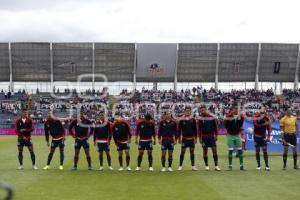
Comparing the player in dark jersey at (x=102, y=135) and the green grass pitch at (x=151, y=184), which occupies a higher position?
the player in dark jersey at (x=102, y=135)

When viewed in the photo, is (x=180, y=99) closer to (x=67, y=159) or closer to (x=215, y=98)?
(x=215, y=98)

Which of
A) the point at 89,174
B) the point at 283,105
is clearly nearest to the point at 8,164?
the point at 89,174

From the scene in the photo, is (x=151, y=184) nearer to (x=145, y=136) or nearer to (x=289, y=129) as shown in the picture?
(x=145, y=136)

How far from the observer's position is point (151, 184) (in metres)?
15.9

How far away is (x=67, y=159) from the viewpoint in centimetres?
2469

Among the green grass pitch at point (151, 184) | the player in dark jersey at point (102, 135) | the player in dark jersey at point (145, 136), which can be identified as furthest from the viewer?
the player in dark jersey at point (102, 135)

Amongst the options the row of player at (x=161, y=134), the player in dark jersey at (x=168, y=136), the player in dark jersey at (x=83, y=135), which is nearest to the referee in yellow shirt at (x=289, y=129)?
the row of player at (x=161, y=134)

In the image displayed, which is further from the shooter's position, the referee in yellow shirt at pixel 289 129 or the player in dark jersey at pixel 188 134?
the referee in yellow shirt at pixel 289 129

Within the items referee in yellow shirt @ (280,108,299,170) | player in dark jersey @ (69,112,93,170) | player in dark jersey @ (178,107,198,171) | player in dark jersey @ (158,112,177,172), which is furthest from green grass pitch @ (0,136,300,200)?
referee in yellow shirt @ (280,108,299,170)

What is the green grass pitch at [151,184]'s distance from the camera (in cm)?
1391

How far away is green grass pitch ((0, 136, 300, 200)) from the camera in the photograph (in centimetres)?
1391

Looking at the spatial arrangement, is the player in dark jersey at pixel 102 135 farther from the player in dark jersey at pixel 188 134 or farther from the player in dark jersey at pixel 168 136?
the player in dark jersey at pixel 188 134

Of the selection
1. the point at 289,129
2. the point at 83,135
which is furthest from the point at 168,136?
the point at 289,129

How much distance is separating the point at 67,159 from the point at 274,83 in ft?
160
